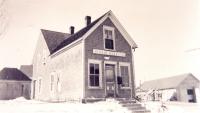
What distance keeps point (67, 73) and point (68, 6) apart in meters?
6.49

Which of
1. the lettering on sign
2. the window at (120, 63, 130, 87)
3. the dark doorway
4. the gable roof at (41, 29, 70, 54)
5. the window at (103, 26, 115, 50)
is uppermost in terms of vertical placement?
the gable roof at (41, 29, 70, 54)

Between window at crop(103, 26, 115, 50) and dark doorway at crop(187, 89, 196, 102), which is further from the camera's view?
dark doorway at crop(187, 89, 196, 102)

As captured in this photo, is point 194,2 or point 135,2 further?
point 135,2

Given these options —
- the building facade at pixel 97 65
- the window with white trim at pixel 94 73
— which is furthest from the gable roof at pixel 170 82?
the window with white trim at pixel 94 73

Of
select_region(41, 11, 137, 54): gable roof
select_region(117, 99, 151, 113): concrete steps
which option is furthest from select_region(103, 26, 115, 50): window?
select_region(117, 99, 151, 113): concrete steps

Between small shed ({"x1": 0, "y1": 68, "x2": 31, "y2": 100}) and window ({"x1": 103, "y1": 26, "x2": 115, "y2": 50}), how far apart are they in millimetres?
18189

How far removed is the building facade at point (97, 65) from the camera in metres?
13.5

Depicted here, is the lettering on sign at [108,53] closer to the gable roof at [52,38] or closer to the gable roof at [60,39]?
the gable roof at [60,39]

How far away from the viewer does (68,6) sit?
30.9 feet

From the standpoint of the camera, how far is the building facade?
13.5m

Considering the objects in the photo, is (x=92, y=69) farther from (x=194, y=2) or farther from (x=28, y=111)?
(x=194, y=2)

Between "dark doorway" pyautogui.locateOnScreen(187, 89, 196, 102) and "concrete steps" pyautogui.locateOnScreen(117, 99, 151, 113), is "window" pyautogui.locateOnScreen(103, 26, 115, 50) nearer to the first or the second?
"concrete steps" pyautogui.locateOnScreen(117, 99, 151, 113)

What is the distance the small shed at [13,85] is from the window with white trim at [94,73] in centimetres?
1796

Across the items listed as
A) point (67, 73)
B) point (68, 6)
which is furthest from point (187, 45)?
point (67, 73)
